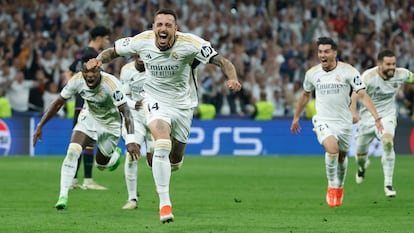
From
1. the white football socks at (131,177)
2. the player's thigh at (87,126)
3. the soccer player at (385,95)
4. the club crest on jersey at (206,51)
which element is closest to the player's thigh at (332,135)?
the soccer player at (385,95)

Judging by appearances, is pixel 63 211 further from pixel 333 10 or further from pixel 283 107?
pixel 333 10

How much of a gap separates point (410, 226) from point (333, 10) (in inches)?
935

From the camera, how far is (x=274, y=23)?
33.2 m

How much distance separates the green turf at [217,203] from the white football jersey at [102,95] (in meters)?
1.27

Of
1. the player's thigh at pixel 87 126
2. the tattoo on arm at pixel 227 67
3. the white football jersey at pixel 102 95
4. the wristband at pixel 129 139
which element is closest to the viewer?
the tattoo on arm at pixel 227 67

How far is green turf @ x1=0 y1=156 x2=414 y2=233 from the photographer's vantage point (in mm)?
Answer: 11492

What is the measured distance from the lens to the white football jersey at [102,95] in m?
13.8

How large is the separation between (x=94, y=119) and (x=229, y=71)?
3.74 metres

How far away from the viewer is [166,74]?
1202cm

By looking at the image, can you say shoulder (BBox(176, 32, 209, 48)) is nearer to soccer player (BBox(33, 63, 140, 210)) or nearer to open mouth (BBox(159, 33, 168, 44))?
open mouth (BBox(159, 33, 168, 44))

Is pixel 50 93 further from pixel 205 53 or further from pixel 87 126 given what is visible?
pixel 205 53

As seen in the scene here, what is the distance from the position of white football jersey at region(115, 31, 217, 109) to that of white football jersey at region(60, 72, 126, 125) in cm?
144

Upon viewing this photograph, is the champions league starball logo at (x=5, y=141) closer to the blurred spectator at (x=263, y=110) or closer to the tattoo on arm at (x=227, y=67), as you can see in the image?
the blurred spectator at (x=263, y=110)

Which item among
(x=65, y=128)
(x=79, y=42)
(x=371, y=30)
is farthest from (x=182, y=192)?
(x=371, y=30)
